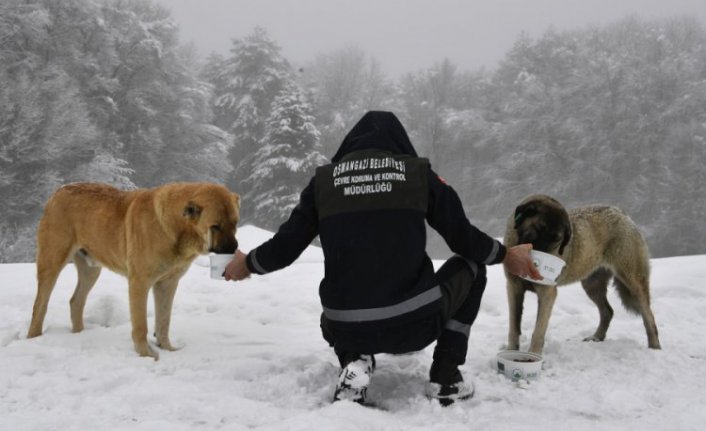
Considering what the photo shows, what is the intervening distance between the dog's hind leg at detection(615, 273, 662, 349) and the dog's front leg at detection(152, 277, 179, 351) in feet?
13.0

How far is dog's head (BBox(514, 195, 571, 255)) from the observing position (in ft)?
12.2

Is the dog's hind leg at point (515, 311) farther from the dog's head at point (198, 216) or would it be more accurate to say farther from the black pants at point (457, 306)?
the dog's head at point (198, 216)

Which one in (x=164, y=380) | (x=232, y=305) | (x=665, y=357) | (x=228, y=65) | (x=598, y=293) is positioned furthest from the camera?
(x=228, y=65)

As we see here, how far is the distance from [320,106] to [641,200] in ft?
70.0

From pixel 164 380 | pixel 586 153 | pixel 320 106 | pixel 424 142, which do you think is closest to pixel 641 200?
pixel 586 153

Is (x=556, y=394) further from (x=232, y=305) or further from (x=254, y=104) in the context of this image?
(x=254, y=104)

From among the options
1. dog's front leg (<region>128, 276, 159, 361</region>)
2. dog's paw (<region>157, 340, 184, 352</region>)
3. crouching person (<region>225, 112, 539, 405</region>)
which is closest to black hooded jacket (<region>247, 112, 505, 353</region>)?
crouching person (<region>225, 112, 539, 405</region>)

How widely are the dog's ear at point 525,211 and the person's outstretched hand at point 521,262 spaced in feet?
2.80

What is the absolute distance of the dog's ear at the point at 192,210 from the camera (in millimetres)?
3207

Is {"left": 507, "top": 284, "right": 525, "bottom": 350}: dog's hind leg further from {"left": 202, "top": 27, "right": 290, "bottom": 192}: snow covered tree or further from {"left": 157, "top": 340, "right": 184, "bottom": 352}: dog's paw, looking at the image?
{"left": 202, "top": 27, "right": 290, "bottom": 192}: snow covered tree

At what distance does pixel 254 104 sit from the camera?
99.9ft

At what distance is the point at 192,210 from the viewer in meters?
3.22

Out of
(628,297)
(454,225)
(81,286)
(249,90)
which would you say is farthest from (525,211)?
(249,90)

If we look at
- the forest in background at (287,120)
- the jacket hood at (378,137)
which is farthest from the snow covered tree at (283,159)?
the jacket hood at (378,137)
